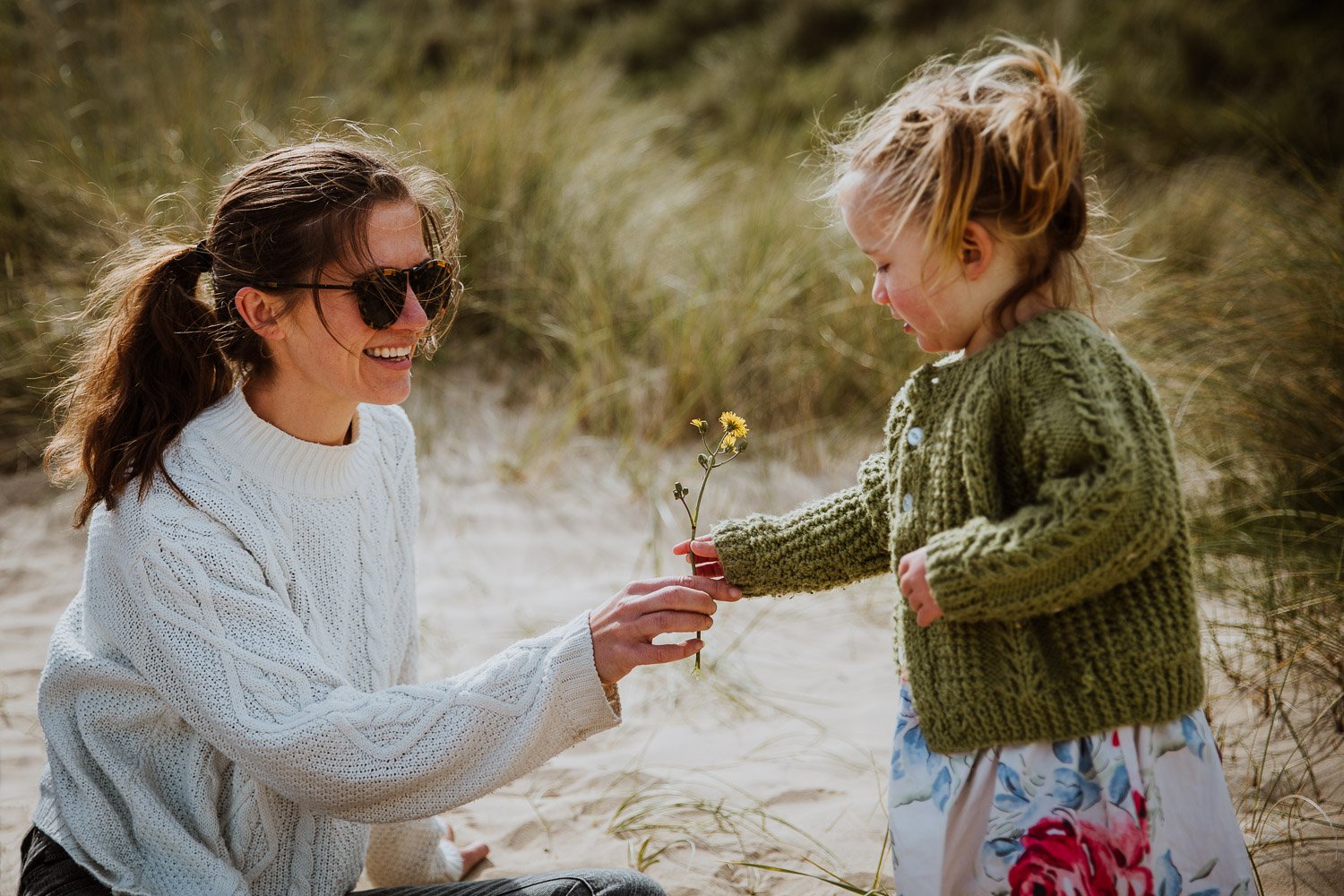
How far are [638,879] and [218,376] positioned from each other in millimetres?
1273

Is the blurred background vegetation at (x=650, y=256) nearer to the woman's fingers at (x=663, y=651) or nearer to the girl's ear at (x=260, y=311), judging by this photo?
the girl's ear at (x=260, y=311)

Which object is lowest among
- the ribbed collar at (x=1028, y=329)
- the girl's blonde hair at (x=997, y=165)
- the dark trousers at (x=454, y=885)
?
the dark trousers at (x=454, y=885)

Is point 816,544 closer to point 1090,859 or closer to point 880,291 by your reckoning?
point 880,291

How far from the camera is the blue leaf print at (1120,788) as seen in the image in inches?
63.4

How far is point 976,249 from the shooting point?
5.43ft

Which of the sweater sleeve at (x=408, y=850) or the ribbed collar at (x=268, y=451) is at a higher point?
the ribbed collar at (x=268, y=451)

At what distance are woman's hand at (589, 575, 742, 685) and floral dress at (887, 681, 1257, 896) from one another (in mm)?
496

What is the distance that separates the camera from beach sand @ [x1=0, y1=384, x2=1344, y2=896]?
8.75 ft

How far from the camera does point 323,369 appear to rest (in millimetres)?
2119


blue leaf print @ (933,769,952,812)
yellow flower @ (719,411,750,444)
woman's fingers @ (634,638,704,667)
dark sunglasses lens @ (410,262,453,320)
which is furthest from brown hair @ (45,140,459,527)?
blue leaf print @ (933,769,952,812)

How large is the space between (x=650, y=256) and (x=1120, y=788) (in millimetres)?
4447

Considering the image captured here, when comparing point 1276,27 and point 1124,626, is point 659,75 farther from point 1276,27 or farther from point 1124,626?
point 1124,626

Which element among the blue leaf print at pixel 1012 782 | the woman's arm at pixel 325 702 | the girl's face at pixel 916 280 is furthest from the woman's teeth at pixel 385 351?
the blue leaf print at pixel 1012 782

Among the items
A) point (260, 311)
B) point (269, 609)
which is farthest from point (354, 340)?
point (269, 609)
